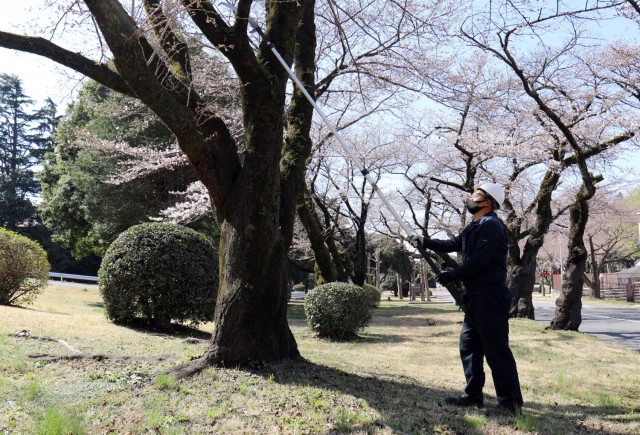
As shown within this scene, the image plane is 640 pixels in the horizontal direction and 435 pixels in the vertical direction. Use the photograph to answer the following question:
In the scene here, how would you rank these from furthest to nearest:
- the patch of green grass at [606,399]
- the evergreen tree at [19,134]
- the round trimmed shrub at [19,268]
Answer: the evergreen tree at [19,134], the round trimmed shrub at [19,268], the patch of green grass at [606,399]

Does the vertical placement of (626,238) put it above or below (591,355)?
above

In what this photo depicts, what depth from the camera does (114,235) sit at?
20.0m

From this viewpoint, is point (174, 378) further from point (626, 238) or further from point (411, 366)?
point (626, 238)

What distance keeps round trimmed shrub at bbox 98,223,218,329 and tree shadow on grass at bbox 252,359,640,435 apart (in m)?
4.15

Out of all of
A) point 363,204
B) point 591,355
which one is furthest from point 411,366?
point 363,204

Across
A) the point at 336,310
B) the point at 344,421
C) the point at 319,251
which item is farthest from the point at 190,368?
the point at 319,251

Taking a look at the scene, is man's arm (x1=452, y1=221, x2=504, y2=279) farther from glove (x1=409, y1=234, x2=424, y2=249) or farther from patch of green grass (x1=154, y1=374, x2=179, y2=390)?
patch of green grass (x1=154, y1=374, x2=179, y2=390)

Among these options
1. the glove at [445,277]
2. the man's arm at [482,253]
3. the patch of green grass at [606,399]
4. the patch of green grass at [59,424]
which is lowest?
the patch of green grass at [606,399]

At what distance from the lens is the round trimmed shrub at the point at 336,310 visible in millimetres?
10172

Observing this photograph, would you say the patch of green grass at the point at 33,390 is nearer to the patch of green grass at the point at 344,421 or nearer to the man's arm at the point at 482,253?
the patch of green grass at the point at 344,421

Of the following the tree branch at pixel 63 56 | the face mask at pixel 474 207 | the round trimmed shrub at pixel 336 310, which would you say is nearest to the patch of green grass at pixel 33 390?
the tree branch at pixel 63 56

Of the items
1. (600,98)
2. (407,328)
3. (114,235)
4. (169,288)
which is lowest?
(407,328)

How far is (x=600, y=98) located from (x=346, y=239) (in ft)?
51.6

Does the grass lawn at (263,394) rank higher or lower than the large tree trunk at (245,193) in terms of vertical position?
lower
